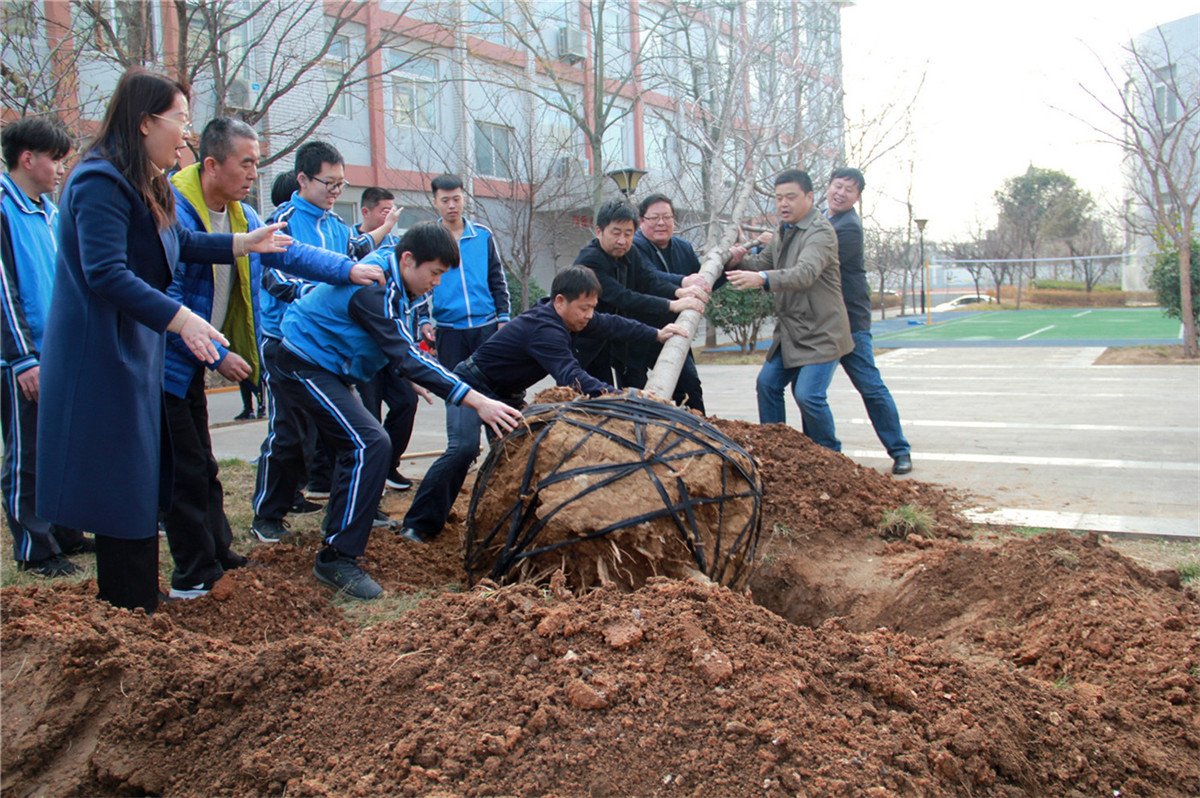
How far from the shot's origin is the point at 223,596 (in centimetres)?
324

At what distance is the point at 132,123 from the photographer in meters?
2.72

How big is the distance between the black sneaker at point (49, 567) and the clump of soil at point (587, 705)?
1340 mm

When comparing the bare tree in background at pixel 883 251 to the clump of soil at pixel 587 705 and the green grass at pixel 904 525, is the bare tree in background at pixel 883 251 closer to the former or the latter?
the green grass at pixel 904 525

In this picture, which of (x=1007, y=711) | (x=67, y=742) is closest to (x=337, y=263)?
(x=67, y=742)

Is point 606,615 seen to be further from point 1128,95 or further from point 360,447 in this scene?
point 1128,95

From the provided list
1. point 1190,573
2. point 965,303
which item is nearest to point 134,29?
point 1190,573

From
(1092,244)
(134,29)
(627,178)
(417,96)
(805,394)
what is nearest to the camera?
→ (805,394)

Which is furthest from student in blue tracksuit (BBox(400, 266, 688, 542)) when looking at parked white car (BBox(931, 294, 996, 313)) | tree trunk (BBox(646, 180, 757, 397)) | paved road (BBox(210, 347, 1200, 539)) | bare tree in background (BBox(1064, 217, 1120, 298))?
bare tree in background (BBox(1064, 217, 1120, 298))

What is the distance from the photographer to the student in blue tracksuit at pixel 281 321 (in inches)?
175

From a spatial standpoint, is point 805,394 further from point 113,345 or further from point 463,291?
point 113,345

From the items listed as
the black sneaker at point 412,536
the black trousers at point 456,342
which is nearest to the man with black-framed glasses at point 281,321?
the black sneaker at point 412,536

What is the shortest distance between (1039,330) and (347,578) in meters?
23.6

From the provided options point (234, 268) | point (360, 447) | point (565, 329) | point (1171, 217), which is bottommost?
point (360, 447)

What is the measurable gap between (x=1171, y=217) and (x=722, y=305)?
7.65 m
